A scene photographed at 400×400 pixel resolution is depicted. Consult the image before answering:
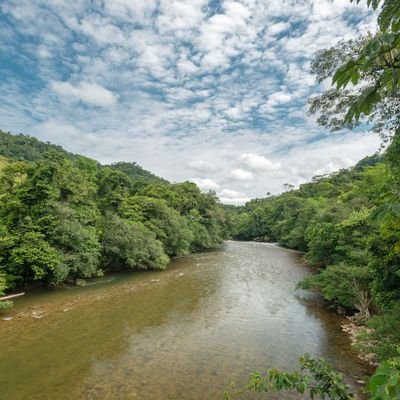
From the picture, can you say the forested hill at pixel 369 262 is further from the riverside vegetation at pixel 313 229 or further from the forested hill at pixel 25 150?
the forested hill at pixel 25 150

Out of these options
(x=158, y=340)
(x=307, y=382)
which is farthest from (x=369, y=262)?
(x=307, y=382)

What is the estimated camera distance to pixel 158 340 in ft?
37.1

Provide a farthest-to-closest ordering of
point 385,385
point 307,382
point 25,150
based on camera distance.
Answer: point 25,150
point 307,382
point 385,385

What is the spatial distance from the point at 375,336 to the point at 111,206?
2717 centimetres

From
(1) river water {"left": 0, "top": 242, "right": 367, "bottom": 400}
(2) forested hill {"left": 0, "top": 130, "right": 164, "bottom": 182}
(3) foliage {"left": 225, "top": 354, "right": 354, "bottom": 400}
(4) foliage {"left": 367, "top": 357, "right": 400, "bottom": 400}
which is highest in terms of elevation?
(2) forested hill {"left": 0, "top": 130, "right": 164, "bottom": 182}

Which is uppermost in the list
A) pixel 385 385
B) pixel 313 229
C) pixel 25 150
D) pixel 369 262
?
pixel 25 150

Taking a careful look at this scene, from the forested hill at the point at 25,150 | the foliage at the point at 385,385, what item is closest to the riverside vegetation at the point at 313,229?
the foliage at the point at 385,385

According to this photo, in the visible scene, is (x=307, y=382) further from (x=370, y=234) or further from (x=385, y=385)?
(x=370, y=234)

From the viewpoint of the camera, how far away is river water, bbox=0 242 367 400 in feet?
27.0

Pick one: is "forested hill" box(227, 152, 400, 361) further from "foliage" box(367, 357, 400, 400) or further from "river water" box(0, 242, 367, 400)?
"river water" box(0, 242, 367, 400)

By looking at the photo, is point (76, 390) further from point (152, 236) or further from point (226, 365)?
point (152, 236)

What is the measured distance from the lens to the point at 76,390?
7957mm

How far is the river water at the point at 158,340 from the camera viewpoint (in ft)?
27.0

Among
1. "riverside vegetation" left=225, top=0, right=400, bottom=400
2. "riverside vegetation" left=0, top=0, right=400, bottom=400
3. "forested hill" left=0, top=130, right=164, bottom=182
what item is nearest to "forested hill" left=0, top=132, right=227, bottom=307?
"riverside vegetation" left=0, top=0, right=400, bottom=400
